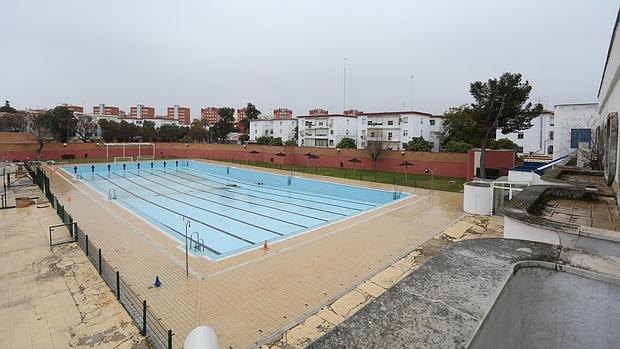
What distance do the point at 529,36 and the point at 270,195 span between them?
18133 millimetres

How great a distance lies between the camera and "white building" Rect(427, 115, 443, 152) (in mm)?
41844

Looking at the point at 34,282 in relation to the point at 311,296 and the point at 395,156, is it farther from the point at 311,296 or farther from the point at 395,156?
the point at 395,156

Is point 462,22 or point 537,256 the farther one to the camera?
point 462,22

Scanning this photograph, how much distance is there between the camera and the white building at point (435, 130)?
4184cm

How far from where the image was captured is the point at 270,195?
68.4 ft

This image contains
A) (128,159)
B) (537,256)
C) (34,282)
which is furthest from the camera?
(128,159)

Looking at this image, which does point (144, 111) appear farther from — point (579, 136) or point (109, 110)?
point (579, 136)

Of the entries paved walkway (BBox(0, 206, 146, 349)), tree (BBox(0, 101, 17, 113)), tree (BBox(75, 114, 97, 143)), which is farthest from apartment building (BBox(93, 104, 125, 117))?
paved walkway (BBox(0, 206, 146, 349))

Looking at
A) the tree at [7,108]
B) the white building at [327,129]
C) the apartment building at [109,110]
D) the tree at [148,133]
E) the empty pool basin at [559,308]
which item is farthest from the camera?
the apartment building at [109,110]

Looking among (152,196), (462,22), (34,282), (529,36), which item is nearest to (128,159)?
(152,196)

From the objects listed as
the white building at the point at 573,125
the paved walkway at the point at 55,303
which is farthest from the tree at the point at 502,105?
the paved walkway at the point at 55,303

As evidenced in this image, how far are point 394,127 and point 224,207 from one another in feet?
93.8

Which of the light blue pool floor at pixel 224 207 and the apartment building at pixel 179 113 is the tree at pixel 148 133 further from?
the apartment building at pixel 179 113

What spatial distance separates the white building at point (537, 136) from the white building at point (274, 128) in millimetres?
31559
